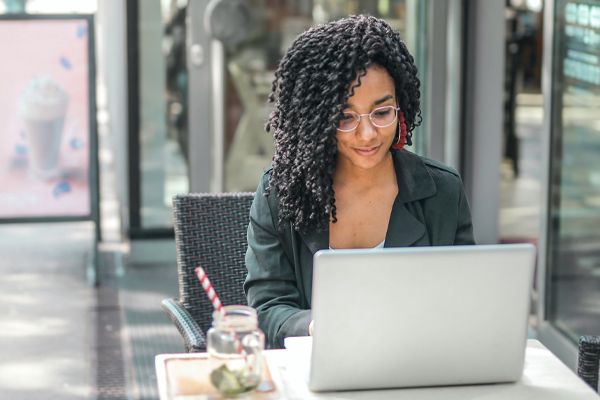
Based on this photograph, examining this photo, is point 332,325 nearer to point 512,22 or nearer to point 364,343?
point 364,343

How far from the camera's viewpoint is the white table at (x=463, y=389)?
204 centimetres

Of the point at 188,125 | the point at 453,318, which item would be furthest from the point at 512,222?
the point at 453,318

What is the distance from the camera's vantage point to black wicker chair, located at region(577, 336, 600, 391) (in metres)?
2.56

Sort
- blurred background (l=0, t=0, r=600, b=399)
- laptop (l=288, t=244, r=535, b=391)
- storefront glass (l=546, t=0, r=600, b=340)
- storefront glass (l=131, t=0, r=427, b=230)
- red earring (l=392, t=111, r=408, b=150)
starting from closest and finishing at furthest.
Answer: laptop (l=288, t=244, r=535, b=391)
red earring (l=392, t=111, r=408, b=150)
storefront glass (l=546, t=0, r=600, b=340)
blurred background (l=0, t=0, r=600, b=399)
storefront glass (l=131, t=0, r=427, b=230)

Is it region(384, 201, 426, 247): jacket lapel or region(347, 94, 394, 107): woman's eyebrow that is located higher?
region(347, 94, 394, 107): woman's eyebrow

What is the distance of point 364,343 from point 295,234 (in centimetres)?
Answer: 68

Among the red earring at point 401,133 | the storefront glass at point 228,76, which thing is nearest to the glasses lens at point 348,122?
the red earring at point 401,133

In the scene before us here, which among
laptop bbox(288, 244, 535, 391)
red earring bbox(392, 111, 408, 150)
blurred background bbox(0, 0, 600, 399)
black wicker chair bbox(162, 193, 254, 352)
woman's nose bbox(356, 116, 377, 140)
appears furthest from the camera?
blurred background bbox(0, 0, 600, 399)

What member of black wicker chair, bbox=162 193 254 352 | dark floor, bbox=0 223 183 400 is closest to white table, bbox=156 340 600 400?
black wicker chair, bbox=162 193 254 352

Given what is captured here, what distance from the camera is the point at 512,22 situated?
905 cm

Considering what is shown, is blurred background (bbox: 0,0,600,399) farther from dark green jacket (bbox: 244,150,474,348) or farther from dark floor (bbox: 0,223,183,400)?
dark green jacket (bbox: 244,150,474,348)

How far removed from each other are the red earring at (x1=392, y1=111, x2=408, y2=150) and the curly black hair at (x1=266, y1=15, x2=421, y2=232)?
0.01 m

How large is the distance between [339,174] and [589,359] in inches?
26.5

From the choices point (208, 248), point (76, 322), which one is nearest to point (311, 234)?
point (208, 248)
